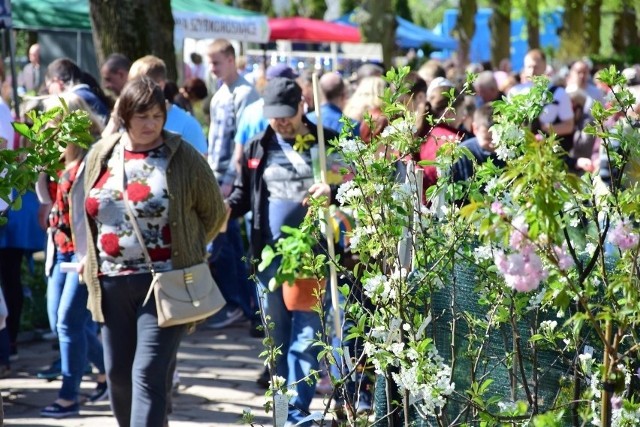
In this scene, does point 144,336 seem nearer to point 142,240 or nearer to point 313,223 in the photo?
point 142,240

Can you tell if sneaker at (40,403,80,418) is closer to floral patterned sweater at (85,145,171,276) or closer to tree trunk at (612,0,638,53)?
floral patterned sweater at (85,145,171,276)

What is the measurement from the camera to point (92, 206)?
558cm

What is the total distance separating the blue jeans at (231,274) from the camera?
34.4 feet

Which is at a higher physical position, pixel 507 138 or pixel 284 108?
pixel 507 138

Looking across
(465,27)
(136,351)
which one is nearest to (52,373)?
(136,351)

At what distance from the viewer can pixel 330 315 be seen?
7.05 meters

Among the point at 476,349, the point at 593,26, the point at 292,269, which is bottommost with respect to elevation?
the point at 292,269

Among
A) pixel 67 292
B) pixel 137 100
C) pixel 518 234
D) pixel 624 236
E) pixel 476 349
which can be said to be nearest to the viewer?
pixel 518 234

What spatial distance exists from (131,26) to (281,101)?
400cm

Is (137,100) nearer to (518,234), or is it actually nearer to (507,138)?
(507,138)

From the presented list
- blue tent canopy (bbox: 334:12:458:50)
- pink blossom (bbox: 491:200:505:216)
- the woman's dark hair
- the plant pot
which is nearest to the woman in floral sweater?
the woman's dark hair

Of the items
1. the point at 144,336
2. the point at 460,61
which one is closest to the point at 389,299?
the point at 144,336

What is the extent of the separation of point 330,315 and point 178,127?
5.84 feet

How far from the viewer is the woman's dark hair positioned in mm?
5508
